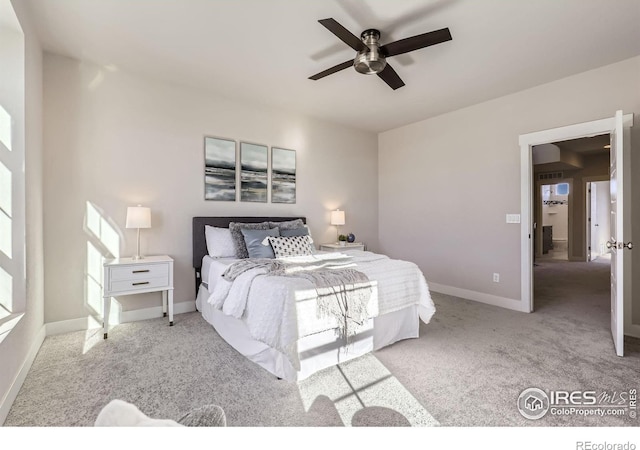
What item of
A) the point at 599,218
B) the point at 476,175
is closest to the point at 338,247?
the point at 476,175

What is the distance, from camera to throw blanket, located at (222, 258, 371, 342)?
2.26m

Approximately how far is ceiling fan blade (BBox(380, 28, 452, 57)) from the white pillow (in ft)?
8.26

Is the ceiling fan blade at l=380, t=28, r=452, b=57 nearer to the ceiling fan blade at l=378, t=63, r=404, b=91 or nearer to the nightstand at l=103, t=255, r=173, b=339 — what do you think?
the ceiling fan blade at l=378, t=63, r=404, b=91

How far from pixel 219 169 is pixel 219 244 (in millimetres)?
1020

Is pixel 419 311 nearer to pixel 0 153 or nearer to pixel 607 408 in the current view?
pixel 607 408

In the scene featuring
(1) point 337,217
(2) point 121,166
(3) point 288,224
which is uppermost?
(2) point 121,166

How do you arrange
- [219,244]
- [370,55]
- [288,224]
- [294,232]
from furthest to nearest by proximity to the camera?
[288,224] < [294,232] < [219,244] < [370,55]

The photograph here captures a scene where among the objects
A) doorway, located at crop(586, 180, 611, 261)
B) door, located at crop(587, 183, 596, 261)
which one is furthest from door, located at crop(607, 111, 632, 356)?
doorway, located at crop(586, 180, 611, 261)

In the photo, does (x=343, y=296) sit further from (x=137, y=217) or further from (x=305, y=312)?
(x=137, y=217)

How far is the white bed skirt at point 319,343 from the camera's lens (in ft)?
7.16

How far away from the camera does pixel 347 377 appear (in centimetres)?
A: 219

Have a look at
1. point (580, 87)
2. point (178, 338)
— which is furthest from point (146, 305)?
point (580, 87)

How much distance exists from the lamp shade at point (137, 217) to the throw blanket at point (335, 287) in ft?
3.85

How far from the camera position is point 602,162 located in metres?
7.49
